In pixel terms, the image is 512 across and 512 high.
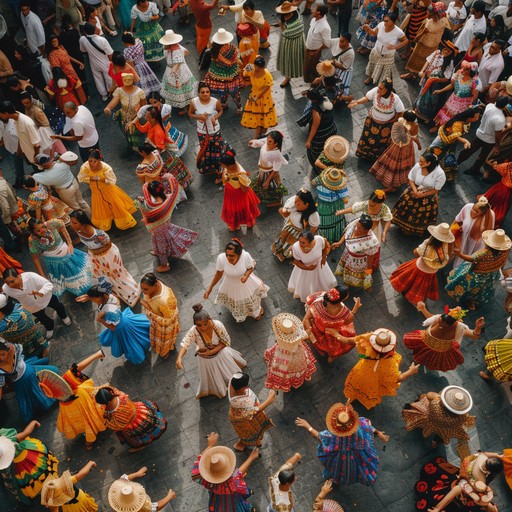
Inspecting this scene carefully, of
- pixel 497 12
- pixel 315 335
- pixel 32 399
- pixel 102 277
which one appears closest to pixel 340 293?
pixel 315 335

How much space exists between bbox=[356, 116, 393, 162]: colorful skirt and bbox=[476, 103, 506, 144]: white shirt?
1.48 meters

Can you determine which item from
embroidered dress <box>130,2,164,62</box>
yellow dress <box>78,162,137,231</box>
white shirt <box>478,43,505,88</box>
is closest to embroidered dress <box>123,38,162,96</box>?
embroidered dress <box>130,2,164,62</box>

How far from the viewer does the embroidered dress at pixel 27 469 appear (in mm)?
7215

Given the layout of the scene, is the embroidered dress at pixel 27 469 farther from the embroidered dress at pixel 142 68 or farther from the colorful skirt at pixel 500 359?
the embroidered dress at pixel 142 68

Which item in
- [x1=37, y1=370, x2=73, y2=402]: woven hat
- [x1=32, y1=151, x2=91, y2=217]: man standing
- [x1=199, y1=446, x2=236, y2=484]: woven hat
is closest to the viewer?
[x1=199, y1=446, x2=236, y2=484]: woven hat

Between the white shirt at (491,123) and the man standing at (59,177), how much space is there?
256 inches

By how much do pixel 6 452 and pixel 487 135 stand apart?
8.43 m

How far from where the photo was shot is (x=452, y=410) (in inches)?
285

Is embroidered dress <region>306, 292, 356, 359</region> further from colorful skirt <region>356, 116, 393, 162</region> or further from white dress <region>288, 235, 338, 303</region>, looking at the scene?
colorful skirt <region>356, 116, 393, 162</region>

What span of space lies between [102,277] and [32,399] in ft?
6.31

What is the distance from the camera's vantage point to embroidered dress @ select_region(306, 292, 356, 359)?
8258mm

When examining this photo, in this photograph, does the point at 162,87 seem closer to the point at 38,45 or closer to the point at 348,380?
the point at 38,45

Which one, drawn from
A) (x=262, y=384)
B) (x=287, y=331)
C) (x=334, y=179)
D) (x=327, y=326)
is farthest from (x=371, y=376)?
(x=334, y=179)

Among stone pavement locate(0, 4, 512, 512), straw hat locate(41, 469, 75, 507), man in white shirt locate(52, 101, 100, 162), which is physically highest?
man in white shirt locate(52, 101, 100, 162)
